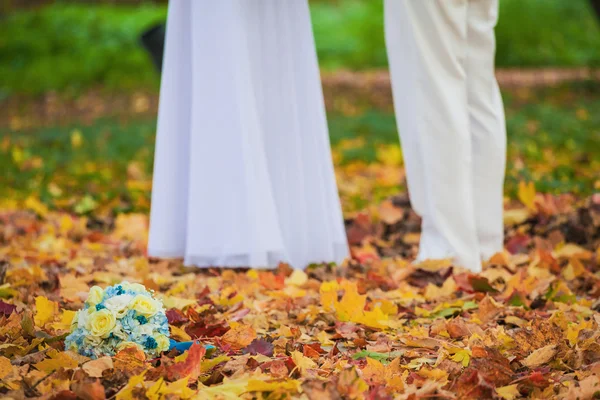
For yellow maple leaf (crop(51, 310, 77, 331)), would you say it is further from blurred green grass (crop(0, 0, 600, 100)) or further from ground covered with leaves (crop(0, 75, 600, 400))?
blurred green grass (crop(0, 0, 600, 100))

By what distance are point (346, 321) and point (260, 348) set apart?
454mm

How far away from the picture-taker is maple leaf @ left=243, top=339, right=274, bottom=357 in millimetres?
2258

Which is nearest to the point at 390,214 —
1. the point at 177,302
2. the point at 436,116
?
the point at 436,116

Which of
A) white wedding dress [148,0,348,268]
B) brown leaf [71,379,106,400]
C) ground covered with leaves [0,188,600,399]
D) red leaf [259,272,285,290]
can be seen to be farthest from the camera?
white wedding dress [148,0,348,268]

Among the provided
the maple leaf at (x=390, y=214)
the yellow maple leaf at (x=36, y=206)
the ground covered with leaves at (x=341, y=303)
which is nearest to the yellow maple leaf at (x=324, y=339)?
the ground covered with leaves at (x=341, y=303)

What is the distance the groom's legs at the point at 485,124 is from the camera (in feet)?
10.7

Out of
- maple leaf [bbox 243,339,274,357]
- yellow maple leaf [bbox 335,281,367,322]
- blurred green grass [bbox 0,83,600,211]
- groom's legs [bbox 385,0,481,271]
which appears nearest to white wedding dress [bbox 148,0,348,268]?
groom's legs [bbox 385,0,481,271]

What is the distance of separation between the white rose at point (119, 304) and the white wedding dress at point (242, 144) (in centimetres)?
111

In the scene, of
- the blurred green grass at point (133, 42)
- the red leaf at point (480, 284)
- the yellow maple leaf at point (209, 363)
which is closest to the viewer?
the yellow maple leaf at point (209, 363)

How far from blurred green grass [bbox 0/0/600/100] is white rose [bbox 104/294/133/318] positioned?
1028cm

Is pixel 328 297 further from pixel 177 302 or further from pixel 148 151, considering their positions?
pixel 148 151

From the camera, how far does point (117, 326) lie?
2.15m

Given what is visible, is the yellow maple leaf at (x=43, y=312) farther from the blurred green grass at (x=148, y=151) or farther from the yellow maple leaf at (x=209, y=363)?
the blurred green grass at (x=148, y=151)

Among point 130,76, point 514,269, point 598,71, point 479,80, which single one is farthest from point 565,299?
point 130,76
